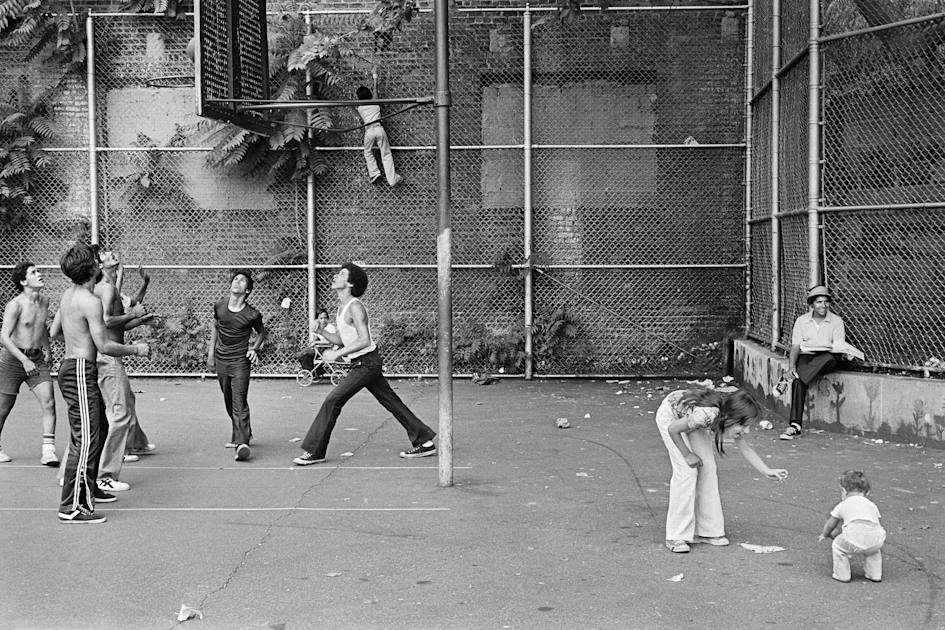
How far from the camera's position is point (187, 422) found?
1190 centimetres

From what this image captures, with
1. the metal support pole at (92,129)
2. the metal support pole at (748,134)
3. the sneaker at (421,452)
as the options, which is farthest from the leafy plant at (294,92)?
the sneaker at (421,452)

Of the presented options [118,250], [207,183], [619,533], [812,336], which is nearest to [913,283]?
[812,336]

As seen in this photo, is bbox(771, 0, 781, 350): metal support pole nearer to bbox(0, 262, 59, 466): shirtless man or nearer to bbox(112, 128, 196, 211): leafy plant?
bbox(0, 262, 59, 466): shirtless man

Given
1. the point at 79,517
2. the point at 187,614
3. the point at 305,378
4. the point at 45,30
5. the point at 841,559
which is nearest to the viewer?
the point at 187,614

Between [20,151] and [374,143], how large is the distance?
17.1ft

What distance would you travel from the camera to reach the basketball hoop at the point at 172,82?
51.1ft

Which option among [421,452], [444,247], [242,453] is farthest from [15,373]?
[444,247]

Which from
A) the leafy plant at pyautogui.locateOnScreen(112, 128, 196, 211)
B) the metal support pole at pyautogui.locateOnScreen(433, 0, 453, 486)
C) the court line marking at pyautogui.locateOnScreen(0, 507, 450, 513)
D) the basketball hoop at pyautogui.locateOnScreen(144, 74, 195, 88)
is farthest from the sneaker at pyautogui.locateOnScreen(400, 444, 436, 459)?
the basketball hoop at pyautogui.locateOnScreen(144, 74, 195, 88)

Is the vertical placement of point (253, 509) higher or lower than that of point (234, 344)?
lower

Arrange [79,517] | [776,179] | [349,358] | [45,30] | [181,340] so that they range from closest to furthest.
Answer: [79,517] < [349,358] < [776,179] < [45,30] < [181,340]

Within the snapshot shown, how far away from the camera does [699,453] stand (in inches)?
260

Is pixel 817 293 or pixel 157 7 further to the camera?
pixel 157 7

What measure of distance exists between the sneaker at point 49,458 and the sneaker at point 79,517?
224cm

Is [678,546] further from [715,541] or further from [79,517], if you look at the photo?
[79,517]
